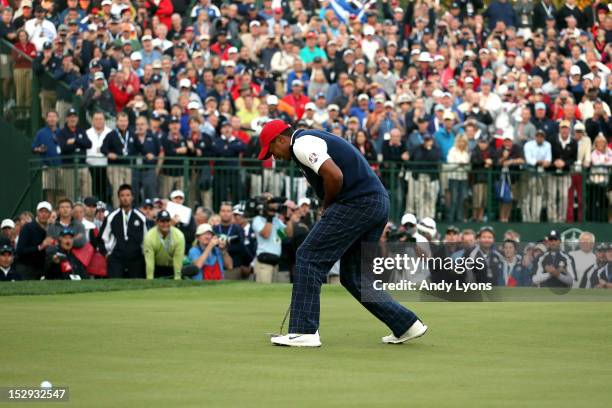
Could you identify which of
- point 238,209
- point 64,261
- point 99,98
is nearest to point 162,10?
point 99,98

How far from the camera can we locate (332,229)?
10.3m

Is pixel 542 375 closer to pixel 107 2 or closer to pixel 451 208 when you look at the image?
pixel 451 208

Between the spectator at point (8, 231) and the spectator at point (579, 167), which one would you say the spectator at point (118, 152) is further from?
the spectator at point (579, 167)

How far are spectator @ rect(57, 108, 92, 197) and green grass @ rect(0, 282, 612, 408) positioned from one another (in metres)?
8.73

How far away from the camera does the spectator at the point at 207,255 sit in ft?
68.0

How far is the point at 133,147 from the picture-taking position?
23250 mm

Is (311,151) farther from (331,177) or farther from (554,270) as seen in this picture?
(554,270)

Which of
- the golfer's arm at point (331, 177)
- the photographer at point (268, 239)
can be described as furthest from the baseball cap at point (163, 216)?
the golfer's arm at point (331, 177)

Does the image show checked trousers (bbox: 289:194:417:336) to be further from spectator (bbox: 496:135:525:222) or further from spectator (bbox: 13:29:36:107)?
spectator (bbox: 13:29:36:107)

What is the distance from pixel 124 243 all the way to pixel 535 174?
8.30 m

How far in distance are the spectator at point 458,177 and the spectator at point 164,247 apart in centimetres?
645

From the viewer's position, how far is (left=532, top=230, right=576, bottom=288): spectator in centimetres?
1686

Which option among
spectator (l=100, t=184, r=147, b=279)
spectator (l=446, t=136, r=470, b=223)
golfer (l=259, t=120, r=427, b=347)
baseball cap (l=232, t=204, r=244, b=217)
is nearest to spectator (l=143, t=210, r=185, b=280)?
spectator (l=100, t=184, r=147, b=279)

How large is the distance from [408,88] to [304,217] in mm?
5512
